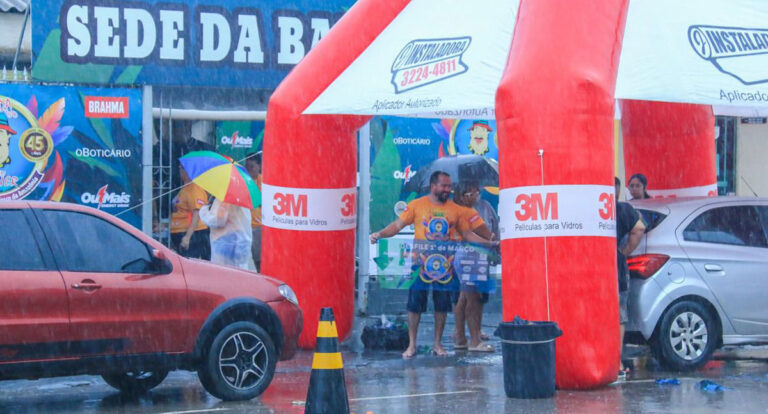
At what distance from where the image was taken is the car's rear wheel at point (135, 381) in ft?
34.8

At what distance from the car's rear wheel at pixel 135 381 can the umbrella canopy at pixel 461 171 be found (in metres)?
4.55

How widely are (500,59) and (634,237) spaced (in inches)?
88.7

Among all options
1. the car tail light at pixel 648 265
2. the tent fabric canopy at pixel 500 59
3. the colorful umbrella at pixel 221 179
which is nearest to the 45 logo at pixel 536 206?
the tent fabric canopy at pixel 500 59

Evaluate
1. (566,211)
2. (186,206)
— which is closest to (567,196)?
(566,211)

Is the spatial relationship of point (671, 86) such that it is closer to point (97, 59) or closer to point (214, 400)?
point (214, 400)

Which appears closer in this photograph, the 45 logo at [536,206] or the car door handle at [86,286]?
the car door handle at [86,286]

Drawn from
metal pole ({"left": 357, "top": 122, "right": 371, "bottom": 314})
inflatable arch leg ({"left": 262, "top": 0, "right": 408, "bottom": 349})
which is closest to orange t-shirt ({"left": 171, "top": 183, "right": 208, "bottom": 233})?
inflatable arch leg ({"left": 262, "top": 0, "right": 408, "bottom": 349})

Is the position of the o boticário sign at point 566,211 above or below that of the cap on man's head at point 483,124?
below

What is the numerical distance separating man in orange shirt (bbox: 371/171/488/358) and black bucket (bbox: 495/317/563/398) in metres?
3.23

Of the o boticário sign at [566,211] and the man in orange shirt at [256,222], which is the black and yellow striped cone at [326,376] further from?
the man in orange shirt at [256,222]

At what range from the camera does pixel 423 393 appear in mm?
10508

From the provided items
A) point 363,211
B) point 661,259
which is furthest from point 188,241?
point 661,259

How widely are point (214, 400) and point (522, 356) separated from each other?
2649 mm

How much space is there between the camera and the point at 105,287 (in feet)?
30.4
